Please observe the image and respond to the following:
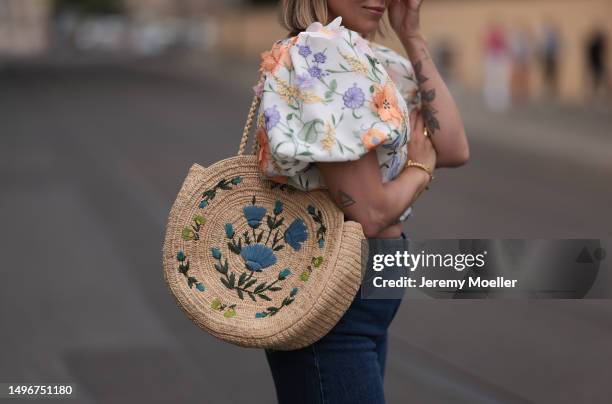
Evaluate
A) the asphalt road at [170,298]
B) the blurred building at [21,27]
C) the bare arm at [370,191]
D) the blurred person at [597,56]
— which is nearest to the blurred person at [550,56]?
the blurred person at [597,56]

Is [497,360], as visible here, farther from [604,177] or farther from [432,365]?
[604,177]

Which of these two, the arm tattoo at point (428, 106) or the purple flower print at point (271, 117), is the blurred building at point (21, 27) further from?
the purple flower print at point (271, 117)

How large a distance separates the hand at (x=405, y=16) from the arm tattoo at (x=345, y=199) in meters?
0.53

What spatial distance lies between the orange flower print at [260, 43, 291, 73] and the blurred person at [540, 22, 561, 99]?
71.5 feet

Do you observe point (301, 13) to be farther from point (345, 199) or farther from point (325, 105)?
point (345, 199)

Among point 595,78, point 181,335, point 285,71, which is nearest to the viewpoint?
point 285,71

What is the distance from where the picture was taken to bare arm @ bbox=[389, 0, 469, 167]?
102 inches

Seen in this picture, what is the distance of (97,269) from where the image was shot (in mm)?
7547

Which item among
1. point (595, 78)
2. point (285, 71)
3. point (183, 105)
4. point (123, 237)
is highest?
point (285, 71)

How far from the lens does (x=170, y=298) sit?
690 centimetres

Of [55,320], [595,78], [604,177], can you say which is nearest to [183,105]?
[595,78]

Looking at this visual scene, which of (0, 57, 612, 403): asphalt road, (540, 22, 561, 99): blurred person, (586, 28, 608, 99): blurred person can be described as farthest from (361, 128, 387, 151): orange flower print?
(540, 22, 561, 99): blurred person

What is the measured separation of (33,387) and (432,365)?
6.19 ft

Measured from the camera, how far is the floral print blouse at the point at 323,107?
A: 2236mm
